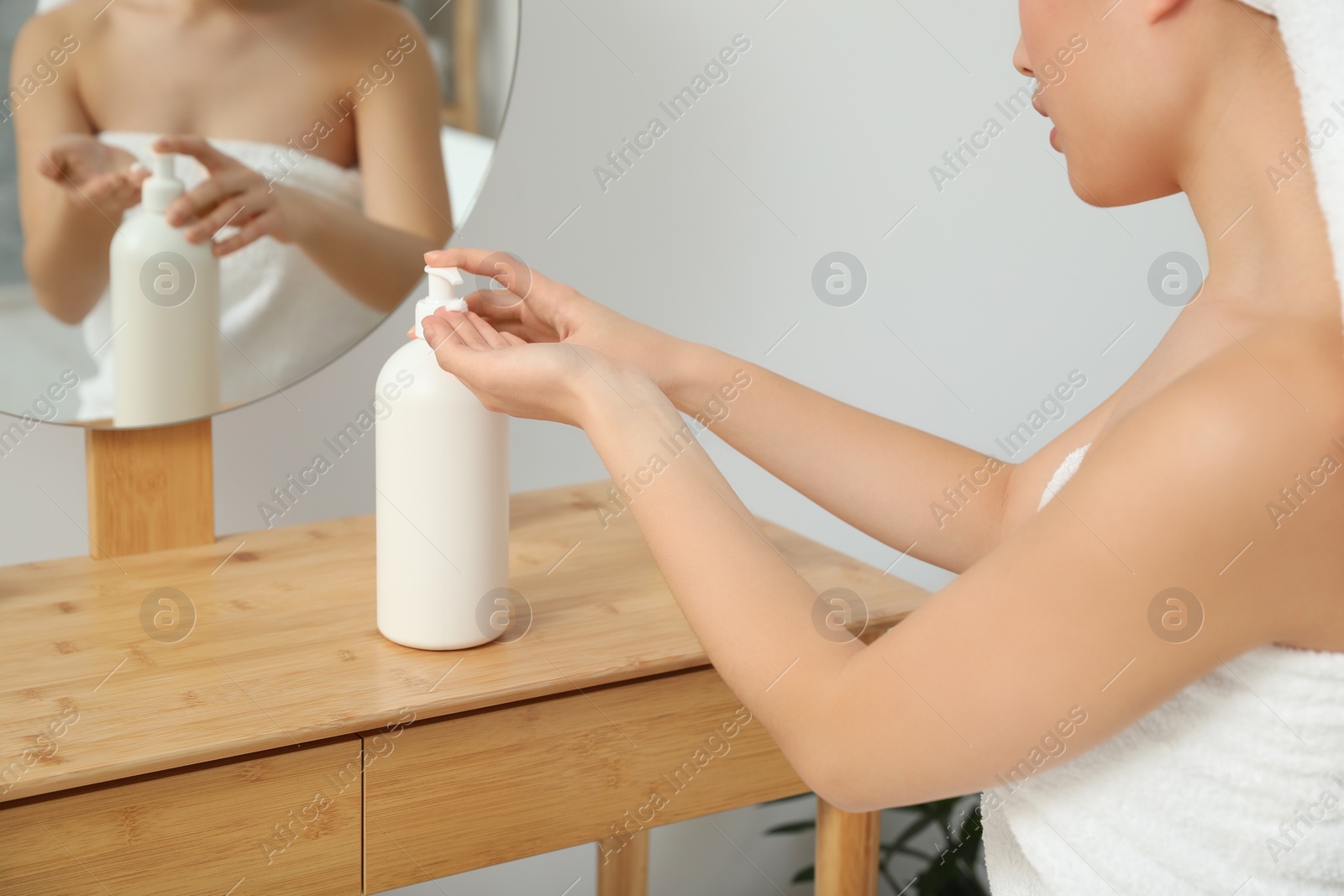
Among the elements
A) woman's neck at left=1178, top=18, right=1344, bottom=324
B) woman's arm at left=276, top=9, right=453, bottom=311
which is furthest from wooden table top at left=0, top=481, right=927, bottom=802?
woman's neck at left=1178, top=18, right=1344, bottom=324

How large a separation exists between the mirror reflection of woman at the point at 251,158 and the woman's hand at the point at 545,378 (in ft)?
1.07

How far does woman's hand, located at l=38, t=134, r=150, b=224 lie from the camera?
0.88 m

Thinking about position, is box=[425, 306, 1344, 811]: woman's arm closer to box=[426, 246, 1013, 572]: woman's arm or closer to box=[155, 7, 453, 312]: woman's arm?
box=[426, 246, 1013, 572]: woman's arm

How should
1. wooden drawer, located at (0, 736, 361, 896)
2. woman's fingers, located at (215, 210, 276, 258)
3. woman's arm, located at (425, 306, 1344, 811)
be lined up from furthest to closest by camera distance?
woman's fingers, located at (215, 210, 276, 258)
wooden drawer, located at (0, 736, 361, 896)
woman's arm, located at (425, 306, 1344, 811)

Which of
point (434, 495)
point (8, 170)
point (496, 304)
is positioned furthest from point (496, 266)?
point (8, 170)

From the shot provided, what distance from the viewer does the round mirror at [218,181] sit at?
89cm

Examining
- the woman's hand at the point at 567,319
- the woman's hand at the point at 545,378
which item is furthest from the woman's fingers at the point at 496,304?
the woman's hand at the point at 545,378

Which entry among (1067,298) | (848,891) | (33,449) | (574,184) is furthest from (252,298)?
(1067,298)

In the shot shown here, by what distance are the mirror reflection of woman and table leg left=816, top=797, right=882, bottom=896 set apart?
574 mm

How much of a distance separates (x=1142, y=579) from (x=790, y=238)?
94 cm

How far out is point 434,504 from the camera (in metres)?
0.78

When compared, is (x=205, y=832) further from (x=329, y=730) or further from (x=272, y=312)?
(x=272, y=312)

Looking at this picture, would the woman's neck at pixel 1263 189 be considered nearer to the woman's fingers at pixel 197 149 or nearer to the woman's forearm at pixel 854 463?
the woman's forearm at pixel 854 463

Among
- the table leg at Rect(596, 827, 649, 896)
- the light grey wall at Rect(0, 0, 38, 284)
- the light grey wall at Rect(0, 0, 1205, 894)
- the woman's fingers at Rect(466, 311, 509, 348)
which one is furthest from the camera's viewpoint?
the table leg at Rect(596, 827, 649, 896)
